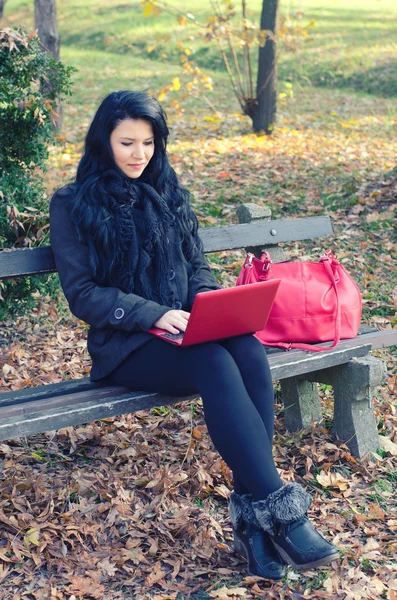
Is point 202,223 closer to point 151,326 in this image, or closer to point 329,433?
point 329,433

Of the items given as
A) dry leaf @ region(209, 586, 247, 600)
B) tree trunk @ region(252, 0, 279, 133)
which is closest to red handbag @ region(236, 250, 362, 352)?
dry leaf @ region(209, 586, 247, 600)

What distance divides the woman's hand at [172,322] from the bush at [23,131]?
53.7 inches

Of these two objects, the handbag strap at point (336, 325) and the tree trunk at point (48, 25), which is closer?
the handbag strap at point (336, 325)

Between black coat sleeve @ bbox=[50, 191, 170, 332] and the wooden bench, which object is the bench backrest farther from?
black coat sleeve @ bbox=[50, 191, 170, 332]

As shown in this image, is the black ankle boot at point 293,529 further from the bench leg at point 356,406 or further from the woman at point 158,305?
the bench leg at point 356,406

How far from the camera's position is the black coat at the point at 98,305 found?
290 centimetres

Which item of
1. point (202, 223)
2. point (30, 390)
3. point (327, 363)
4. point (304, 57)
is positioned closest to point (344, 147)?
point (202, 223)

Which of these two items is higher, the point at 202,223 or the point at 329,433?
the point at 202,223

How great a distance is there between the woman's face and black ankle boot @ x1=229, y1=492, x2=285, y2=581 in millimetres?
1395

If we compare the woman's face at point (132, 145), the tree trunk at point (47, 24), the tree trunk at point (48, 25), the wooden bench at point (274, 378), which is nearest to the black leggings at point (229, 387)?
the wooden bench at point (274, 378)

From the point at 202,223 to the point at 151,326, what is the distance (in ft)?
11.2

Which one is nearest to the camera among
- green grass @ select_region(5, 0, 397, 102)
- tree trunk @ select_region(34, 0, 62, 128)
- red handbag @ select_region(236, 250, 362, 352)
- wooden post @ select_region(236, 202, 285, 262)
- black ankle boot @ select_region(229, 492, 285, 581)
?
black ankle boot @ select_region(229, 492, 285, 581)

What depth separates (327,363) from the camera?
3.31 meters

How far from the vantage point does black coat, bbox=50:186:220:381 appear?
290 centimetres
